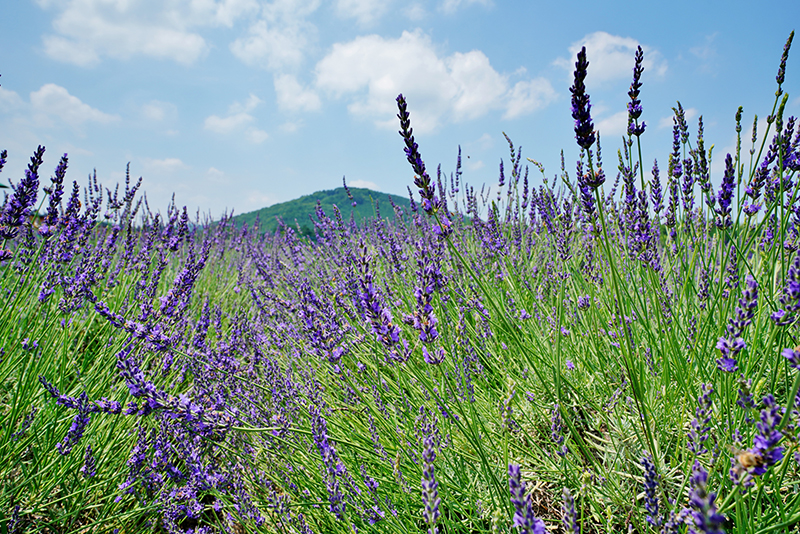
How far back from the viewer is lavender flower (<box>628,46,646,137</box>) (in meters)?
1.31

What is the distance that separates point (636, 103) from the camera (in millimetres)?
1366

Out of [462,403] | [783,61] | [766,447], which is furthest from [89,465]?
[783,61]

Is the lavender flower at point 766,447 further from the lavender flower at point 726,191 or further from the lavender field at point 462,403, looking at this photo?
the lavender flower at point 726,191

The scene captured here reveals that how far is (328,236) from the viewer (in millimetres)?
4113

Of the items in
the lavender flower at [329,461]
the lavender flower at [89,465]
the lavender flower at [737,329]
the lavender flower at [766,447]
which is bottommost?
the lavender flower at [89,465]

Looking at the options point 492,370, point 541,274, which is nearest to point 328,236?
point 541,274

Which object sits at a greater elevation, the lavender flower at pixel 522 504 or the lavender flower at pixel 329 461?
the lavender flower at pixel 522 504

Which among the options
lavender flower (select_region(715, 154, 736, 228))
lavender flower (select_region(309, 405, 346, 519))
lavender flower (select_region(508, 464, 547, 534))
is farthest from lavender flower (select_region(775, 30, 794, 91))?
lavender flower (select_region(309, 405, 346, 519))

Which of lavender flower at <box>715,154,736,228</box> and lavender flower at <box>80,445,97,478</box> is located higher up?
lavender flower at <box>715,154,736,228</box>

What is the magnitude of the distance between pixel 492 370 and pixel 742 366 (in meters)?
1.14

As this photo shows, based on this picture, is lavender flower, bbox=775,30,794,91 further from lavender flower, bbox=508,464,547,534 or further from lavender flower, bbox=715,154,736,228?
lavender flower, bbox=508,464,547,534

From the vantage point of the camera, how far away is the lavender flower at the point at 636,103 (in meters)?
1.31

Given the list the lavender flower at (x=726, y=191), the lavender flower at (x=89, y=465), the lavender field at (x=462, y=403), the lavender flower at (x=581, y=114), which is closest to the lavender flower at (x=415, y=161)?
the lavender field at (x=462, y=403)

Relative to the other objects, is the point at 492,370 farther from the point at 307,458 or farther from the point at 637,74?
the point at 637,74
